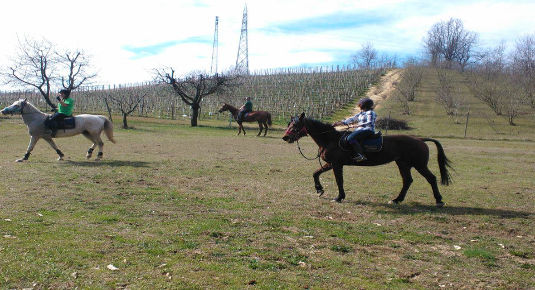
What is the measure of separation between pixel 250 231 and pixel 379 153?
12.2 ft

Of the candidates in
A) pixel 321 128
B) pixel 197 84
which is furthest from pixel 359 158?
pixel 197 84

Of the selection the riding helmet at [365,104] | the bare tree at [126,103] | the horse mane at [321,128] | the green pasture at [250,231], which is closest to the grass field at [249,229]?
the green pasture at [250,231]

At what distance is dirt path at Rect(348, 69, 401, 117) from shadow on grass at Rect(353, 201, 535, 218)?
44822mm

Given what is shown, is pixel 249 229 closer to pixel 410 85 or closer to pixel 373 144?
pixel 373 144

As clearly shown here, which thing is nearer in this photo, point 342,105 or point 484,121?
point 484,121

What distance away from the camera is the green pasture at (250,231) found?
4.75m

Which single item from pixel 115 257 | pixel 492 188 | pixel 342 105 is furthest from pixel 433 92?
pixel 115 257

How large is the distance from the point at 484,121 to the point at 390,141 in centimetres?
3789

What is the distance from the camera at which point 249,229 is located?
21.7 feet

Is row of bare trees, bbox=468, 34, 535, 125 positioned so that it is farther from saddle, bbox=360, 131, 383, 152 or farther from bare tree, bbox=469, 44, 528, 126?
saddle, bbox=360, 131, 383, 152

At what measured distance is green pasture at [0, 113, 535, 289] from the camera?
4746 millimetres

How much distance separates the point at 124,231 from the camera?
6250 mm

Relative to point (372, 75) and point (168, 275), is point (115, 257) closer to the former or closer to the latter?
point (168, 275)

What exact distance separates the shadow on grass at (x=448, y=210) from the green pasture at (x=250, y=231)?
25 millimetres
